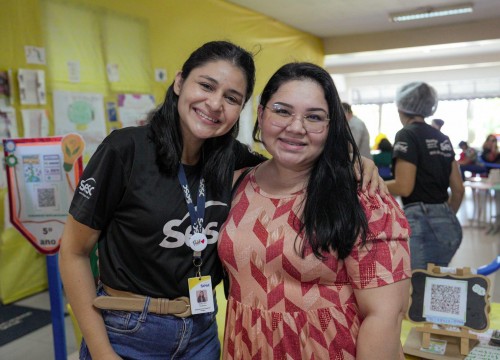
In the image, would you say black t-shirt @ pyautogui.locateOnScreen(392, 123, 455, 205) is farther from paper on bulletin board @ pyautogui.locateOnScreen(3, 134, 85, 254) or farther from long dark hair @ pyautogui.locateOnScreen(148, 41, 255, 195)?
paper on bulletin board @ pyautogui.locateOnScreen(3, 134, 85, 254)

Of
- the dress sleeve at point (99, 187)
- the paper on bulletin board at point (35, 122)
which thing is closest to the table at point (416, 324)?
the dress sleeve at point (99, 187)

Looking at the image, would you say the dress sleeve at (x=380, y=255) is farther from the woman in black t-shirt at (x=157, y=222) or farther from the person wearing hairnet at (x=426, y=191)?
A: the person wearing hairnet at (x=426, y=191)

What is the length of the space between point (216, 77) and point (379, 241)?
61cm

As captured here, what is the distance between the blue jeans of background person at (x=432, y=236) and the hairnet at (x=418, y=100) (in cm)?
58

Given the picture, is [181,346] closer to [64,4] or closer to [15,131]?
[15,131]

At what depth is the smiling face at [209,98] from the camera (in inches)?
48.8

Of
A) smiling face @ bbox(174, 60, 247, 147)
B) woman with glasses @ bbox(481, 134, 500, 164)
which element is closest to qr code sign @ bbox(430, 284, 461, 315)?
smiling face @ bbox(174, 60, 247, 147)

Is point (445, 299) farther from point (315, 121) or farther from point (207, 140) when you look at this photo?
point (207, 140)

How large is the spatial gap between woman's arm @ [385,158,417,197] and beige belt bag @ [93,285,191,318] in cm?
163

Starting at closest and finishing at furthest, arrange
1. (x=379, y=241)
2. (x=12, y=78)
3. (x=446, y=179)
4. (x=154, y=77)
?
(x=379, y=241), (x=446, y=179), (x=12, y=78), (x=154, y=77)

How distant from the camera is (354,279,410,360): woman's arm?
106 centimetres

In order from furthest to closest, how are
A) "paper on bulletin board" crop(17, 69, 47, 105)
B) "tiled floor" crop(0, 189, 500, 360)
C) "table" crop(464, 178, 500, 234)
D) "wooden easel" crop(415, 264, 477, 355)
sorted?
"table" crop(464, 178, 500, 234), "paper on bulletin board" crop(17, 69, 47, 105), "tiled floor" crop(0, 189, 500, 360), "wooden easel" crop(415, 264, 477, 355)

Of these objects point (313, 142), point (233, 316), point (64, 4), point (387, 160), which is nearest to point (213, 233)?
point (233, 316)

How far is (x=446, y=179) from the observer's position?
8.53 ft
